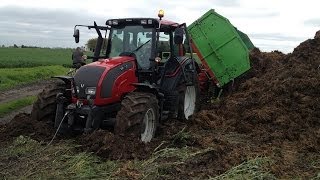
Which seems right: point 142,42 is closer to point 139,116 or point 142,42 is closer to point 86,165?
point 139,116

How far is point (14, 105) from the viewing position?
47.2ft

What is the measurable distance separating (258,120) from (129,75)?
276cm

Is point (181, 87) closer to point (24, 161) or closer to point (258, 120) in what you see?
point (258, 120)

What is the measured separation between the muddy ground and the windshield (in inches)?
54.9

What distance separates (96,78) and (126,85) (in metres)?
0.72

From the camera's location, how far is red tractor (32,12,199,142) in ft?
25.7

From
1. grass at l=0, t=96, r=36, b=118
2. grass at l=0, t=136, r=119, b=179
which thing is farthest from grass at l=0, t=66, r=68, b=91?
grass at l=0, t=136, r=119, b=179

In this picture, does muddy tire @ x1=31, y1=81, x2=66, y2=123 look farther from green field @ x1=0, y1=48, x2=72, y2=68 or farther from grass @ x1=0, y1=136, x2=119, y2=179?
green field @ x1=0, y1=48, x2=72, y2=68

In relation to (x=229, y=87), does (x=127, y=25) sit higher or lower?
higher

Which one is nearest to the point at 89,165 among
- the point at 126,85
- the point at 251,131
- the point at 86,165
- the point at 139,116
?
the point at 86,165

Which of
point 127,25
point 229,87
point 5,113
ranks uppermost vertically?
point 127,25

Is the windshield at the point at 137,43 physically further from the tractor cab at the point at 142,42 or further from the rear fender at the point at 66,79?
the rear fender at the point at 66,79

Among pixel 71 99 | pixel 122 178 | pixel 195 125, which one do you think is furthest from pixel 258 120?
pixel 122 178

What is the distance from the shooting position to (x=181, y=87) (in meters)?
10.1
